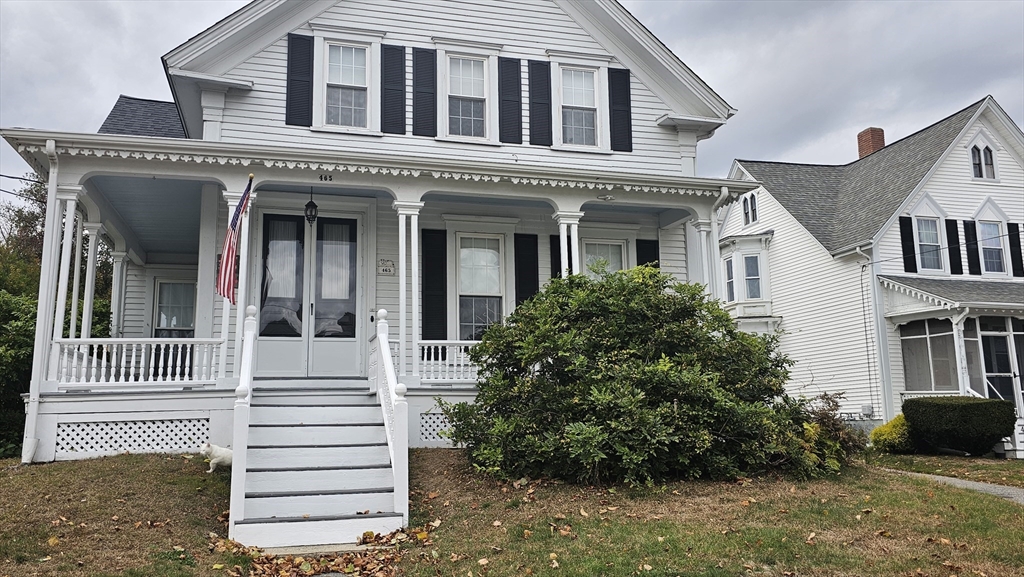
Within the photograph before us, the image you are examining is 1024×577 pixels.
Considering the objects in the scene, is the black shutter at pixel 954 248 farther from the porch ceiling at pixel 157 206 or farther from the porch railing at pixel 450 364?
the porch ceiling at pixel 157 206

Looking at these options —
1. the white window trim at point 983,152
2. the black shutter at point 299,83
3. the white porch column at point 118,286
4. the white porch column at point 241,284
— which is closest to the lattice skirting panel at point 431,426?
the white porch column at point 241,284

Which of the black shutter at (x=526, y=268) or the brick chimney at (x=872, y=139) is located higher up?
the brick chimney at (x=872, y=139)

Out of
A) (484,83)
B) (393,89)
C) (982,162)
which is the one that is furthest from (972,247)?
(393,89)

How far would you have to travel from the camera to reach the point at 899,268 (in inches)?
744

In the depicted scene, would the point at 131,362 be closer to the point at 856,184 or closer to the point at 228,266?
the point at 228,266

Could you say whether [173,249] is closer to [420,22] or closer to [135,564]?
[420,22]

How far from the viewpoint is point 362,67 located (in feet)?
40.9

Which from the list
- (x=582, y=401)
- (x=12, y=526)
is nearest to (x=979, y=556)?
(x=582, y=401)

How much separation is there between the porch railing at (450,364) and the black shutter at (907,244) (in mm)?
13211

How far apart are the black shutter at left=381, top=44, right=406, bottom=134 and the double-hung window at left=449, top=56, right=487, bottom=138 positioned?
0.85 metres

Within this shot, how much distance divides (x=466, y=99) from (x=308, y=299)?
4419mm

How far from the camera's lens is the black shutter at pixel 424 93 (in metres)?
12.5

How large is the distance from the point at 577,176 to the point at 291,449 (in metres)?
5.88

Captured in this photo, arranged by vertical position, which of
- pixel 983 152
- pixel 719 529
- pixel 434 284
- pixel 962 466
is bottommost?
pixel 962 466
